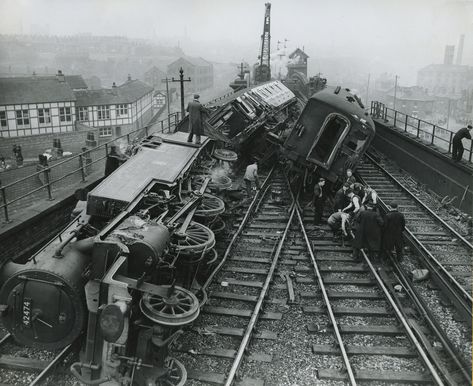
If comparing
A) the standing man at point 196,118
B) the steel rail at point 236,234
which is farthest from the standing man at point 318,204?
the standing man at point 196,118

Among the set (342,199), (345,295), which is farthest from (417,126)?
(345,295)

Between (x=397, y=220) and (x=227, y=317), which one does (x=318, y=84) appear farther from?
(x=227, y=317)

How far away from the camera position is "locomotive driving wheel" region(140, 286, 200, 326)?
584cm

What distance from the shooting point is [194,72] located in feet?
236

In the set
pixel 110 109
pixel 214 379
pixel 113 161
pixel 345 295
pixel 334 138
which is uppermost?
pixel 334 138

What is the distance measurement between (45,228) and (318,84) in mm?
28421

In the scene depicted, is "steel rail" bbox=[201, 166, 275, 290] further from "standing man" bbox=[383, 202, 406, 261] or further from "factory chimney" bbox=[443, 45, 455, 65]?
"factory chimney" bbox=[443, 45, 455, 65]

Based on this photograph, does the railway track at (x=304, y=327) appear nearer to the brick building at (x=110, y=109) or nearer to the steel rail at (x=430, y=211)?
the steel rail at (x=430, y=211)

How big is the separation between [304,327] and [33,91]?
33811mm

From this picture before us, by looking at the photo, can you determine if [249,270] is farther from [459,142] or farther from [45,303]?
[459,142]

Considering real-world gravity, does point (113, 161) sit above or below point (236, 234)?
above

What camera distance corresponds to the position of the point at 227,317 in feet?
26.6

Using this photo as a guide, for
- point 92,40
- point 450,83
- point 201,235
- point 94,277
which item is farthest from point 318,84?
point 92,40

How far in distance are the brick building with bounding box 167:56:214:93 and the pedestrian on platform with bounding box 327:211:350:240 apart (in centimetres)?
5886
